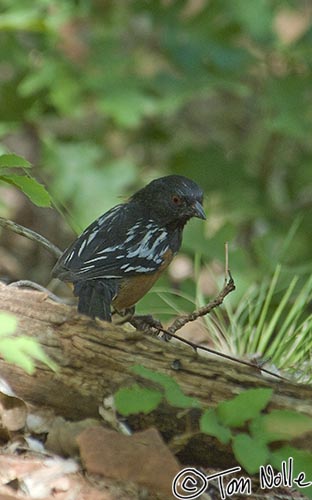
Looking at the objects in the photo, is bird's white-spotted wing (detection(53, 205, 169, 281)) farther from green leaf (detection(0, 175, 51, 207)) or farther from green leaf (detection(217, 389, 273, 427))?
green leaf (detection(217, 389, 273, 427))

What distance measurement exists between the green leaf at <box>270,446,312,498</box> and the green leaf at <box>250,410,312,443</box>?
4cm

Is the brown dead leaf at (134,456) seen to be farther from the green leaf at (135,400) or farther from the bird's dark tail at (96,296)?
the bird's dark tail at (96,296)

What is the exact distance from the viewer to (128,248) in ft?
12.5

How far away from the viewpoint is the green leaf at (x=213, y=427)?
260 cm

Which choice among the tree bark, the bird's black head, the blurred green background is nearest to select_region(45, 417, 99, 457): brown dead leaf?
the tree bark

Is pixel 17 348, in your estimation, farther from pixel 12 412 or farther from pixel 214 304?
pixel 214 304

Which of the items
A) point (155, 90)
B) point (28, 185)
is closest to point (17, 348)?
point (28, 185)

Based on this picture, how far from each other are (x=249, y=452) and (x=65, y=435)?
639 mm

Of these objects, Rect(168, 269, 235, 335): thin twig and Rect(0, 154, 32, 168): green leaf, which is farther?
Rect(168, 269, 235, 335): thin twig

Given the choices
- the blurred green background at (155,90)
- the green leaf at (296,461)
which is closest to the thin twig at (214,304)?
the green leaf at (296,461)

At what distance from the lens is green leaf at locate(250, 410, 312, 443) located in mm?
2652

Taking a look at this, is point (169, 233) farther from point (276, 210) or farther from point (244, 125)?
point (244, 125)

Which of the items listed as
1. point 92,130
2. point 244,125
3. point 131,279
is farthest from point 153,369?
point 244,125

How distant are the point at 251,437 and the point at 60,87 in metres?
4.39
